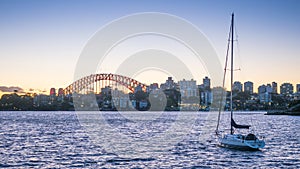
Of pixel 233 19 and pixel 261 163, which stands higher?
pixel 233 19

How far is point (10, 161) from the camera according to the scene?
33.0 meters

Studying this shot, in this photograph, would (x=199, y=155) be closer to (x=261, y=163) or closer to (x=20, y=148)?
(x=261, y=163)

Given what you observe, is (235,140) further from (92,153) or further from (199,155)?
(92,153)

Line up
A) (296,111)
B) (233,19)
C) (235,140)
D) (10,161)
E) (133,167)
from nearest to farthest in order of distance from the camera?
(133,167) → (10,161) → (235,140) → (233,19) → (296,111)

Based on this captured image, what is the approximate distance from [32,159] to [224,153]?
16.7 metres

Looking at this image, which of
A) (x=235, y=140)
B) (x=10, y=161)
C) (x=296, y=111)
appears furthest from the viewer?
(x=296, y=111)

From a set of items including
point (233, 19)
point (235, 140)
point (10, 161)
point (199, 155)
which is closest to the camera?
point (10, 161)

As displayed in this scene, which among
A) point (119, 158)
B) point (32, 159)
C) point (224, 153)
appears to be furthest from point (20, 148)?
point (224, 153)

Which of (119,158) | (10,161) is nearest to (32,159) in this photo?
(10,161)

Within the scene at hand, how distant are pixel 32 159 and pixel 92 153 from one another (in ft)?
19.0

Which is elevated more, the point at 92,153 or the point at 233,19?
the point at 233,19

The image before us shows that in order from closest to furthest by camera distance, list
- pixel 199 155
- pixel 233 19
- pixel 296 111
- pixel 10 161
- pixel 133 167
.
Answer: pixel 133 167
pixel 10 161
pixel 199 155
pixel 233 19
pixel 296 111

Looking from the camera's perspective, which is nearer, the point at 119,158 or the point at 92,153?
the point at 119,158

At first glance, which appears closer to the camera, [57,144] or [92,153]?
[92,153]
